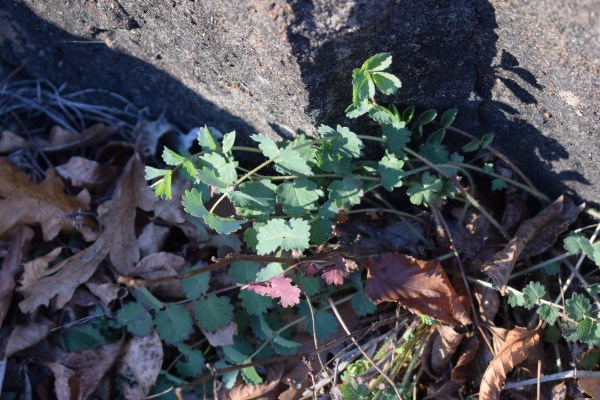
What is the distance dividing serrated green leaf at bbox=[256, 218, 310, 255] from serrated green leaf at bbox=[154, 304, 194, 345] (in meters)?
0.55

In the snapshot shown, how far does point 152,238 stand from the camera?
Answer: 2.54 m

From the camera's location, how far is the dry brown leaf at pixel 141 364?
2357mm

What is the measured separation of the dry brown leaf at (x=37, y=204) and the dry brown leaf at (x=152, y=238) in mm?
206

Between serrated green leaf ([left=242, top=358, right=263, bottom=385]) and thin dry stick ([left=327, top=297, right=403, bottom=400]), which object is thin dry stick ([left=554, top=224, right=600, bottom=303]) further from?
serrated green leaf ([left=242, top=358, right=263, bottom=385])

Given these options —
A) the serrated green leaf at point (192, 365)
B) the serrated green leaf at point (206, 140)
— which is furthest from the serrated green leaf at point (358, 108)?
the serrated green leaf at point (192, 365)

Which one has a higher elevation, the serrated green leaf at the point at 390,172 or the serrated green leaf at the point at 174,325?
the serrated green leaf at the point at 390,172

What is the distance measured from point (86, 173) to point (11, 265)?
486 mm

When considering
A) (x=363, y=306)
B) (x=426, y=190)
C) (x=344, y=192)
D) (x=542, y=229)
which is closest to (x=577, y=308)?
(x=542, y=229)

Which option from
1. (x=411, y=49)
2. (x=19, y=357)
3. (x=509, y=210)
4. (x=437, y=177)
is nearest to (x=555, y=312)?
(x=509, y=210)

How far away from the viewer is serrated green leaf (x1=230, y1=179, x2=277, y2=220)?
198 centimetres

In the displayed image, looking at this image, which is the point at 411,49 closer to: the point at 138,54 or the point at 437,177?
the point at 437,177

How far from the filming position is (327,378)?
2.26 meters

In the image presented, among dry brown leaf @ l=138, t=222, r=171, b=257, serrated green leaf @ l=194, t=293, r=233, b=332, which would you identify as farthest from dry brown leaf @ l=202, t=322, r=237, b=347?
dry brown leaf @ l=138, t=222, r=171, b=257

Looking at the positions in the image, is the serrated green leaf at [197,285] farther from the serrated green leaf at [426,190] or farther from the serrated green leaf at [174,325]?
the serrated green leaf at [426,190]
